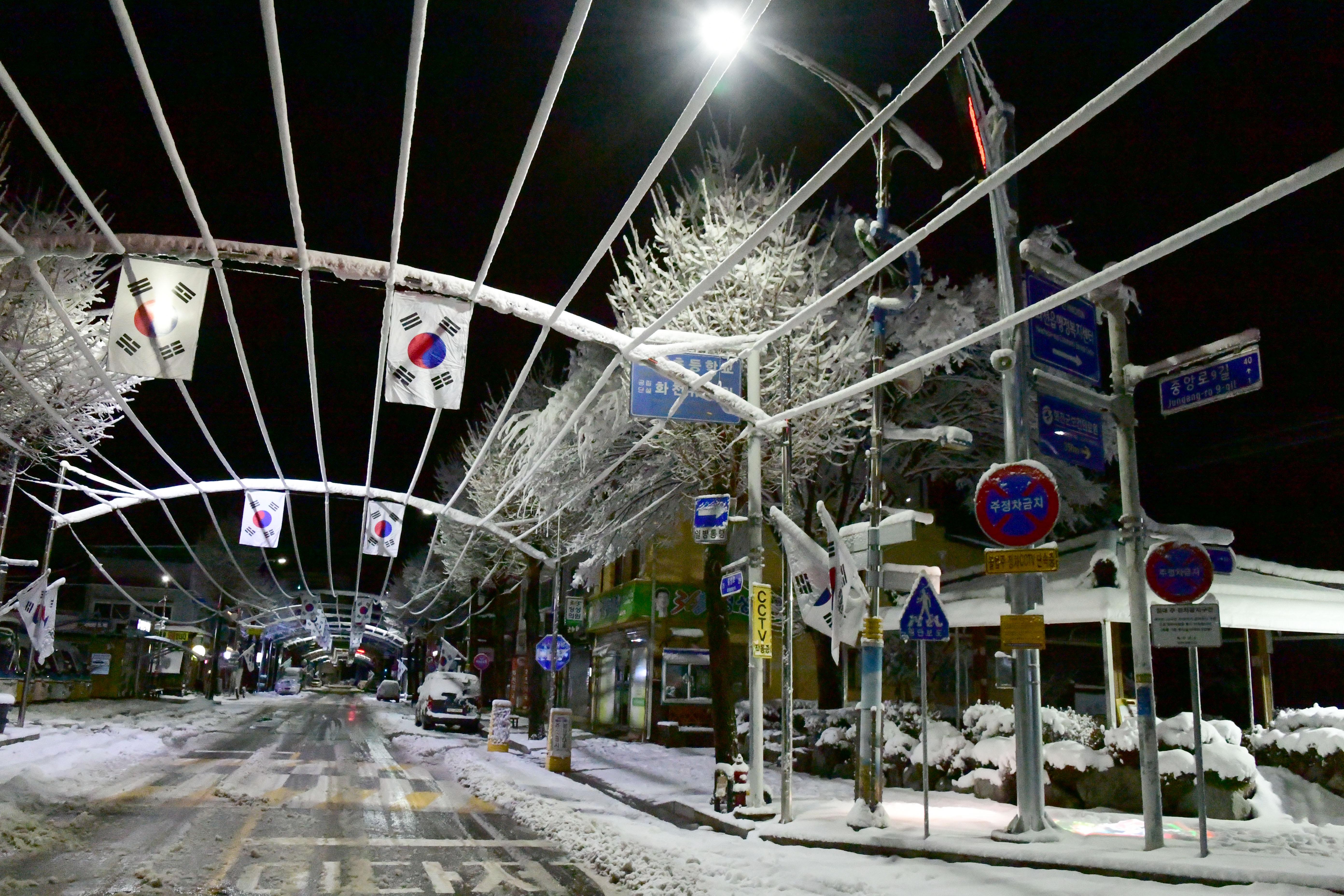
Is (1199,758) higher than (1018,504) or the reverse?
the reverse

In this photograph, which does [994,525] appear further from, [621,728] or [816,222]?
[621,728]

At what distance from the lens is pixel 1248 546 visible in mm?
26547

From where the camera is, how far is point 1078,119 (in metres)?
5.07

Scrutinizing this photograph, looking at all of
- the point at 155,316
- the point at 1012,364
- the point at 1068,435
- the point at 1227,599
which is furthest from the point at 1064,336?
the point at 155,316

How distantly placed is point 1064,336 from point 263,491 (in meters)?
21.1

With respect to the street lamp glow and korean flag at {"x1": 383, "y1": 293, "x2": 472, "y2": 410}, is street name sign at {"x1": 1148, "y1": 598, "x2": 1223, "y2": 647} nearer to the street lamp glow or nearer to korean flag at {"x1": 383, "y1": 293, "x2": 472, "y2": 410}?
the street lamp glow

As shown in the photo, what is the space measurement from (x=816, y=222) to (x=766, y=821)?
10.4 meters

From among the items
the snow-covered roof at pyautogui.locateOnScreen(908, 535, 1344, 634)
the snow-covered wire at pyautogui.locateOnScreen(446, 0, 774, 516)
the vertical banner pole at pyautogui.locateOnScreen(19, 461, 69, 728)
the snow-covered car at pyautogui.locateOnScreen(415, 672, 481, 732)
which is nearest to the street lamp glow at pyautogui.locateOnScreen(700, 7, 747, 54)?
the snow-covered wire at pyautogui.locateOnScreen(446, 0, 774, 516)

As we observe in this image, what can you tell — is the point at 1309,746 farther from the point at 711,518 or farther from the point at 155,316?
the point at 155,316

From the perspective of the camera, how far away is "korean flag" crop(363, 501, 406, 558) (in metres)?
24.5

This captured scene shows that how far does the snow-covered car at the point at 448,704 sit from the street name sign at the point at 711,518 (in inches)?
959


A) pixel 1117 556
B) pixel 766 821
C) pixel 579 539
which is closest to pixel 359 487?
pixel 579 539

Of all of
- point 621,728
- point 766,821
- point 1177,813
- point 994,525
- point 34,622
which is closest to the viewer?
point 994,525

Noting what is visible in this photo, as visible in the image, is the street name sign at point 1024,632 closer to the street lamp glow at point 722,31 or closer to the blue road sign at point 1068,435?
the blue road sign at point 1068,435
